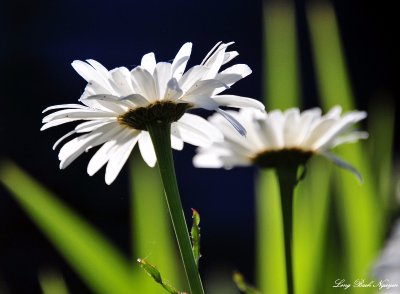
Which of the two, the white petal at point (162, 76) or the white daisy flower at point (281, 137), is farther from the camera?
the white daisy flower at point (281, 137)

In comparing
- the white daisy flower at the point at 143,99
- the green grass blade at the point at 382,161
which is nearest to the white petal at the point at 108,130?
the white daisy flower at the point at 143,99

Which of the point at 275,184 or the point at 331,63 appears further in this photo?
the point at 331,63

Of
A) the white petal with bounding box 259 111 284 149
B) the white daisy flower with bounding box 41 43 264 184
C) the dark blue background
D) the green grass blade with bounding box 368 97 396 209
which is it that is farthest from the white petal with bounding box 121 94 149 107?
the dark blue background

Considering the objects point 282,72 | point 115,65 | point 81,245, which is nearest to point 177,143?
point 81,245

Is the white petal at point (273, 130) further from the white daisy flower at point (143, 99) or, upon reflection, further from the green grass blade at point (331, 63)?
the green grass blade at point (331, 63)

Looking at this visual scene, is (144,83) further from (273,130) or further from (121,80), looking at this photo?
(273,130)

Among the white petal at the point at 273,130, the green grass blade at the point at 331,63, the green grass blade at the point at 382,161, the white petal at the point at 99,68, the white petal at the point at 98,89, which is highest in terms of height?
the white petal at the point at 99,68

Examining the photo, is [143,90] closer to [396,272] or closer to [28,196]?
[396,272]
